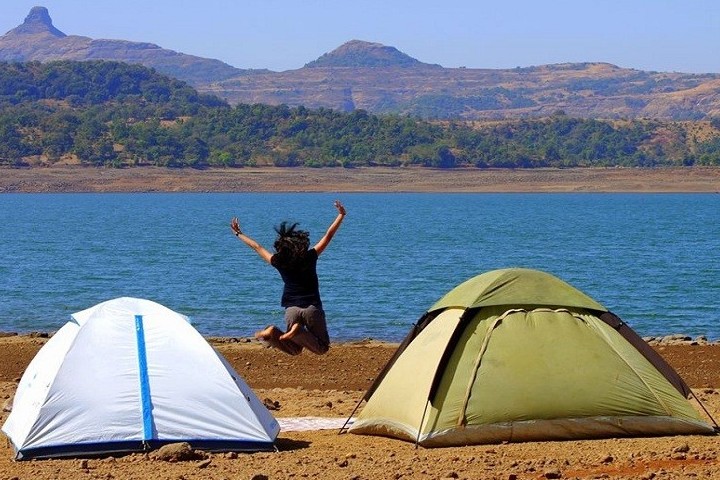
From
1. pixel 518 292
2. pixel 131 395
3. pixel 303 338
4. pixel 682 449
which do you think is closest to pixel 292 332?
pixel 303 338

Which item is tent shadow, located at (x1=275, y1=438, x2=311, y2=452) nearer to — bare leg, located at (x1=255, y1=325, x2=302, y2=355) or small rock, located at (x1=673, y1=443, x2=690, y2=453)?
bare leg, located at (x1=255, y1=325, x2=302, y2=355)

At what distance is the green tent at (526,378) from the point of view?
448 inches

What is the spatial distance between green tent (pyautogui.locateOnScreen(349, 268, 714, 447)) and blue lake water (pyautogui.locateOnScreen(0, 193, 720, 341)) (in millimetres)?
12308

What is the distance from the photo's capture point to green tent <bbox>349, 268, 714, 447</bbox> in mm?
11367

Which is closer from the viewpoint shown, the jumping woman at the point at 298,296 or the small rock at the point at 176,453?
the small rock at the point at 176,453

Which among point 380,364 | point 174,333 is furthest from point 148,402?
point 380,364

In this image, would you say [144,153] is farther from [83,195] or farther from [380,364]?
[380,364]

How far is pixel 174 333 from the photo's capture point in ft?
37.9

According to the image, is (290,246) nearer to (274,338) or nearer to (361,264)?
(274,338)

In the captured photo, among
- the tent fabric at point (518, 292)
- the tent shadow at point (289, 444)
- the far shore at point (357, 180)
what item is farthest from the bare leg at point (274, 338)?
the far shore at point (357, 180)

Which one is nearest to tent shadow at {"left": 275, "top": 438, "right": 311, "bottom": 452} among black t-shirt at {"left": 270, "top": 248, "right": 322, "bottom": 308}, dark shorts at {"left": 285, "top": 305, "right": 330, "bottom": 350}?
dark shorts at {"left": 285, "top": 305, "right": 330, "bottom": 350}

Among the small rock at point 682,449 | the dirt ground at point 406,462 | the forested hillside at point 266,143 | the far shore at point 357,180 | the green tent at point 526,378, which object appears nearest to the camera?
the dirt ground at point 406,462

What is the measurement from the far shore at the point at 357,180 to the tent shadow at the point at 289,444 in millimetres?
141909

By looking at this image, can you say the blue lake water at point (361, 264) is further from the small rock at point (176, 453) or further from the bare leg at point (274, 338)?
the small rock at point (176, 453)
